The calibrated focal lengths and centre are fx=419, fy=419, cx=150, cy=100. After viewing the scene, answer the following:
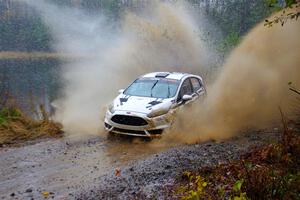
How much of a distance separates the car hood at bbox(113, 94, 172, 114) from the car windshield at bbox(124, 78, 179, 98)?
0.33 metres

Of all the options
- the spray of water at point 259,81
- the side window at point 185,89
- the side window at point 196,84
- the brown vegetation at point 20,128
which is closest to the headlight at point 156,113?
the side window at point 185,89

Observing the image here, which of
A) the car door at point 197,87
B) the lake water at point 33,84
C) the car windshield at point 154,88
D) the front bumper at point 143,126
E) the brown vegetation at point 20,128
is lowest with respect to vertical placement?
the lake water at point 33,84

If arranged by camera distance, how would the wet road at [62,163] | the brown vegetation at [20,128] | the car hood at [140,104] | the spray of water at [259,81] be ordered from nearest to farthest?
1. the wet road at [62,163]
2. the car hood at [140,104]
3. the brown vegetation at [20,128]
4. the spray of water at [259,81]

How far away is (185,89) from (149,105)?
1.96 meters

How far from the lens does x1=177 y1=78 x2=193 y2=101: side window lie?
1302 cm

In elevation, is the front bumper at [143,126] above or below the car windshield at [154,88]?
below

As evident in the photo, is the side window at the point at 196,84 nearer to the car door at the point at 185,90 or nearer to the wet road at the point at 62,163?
the car door at the point at 185,90

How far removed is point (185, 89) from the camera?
1353 cm

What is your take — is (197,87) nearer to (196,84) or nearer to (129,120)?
(196,84)

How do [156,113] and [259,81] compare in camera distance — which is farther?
[259,81]

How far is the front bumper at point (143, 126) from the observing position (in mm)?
11656

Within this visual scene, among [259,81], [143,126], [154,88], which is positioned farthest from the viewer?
[259,81]

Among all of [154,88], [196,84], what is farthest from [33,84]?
[154,88]

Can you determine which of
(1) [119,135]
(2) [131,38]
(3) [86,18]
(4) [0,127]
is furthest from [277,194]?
(3) [86,18]
